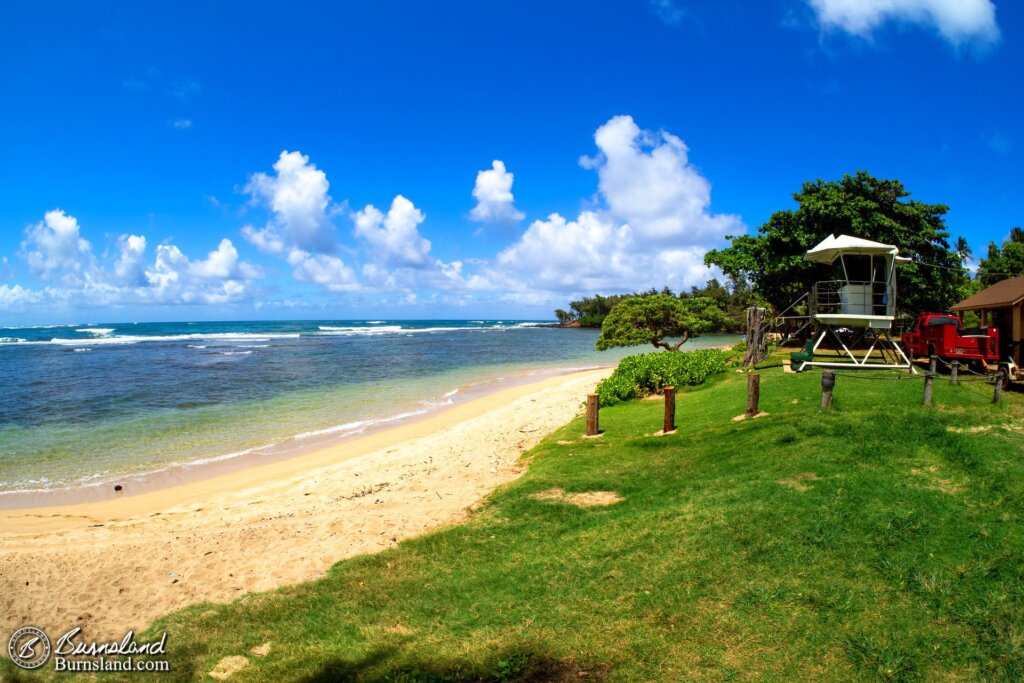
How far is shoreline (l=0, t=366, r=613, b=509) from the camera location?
466 inches

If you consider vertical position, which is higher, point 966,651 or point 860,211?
point 860,211

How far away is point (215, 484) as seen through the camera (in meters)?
12.7

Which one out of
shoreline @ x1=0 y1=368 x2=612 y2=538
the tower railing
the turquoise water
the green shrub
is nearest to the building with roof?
the tower railing

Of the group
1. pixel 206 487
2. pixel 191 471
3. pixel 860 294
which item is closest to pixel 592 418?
pixel 206 487

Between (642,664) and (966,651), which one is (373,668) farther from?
(966,651)

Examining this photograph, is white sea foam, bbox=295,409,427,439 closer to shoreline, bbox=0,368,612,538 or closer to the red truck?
shoreline, bbox=0,368,612,538

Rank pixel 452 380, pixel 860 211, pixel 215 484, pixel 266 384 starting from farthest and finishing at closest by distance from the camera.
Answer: pixel 452 380, pixel 266 384, pixel 860 211, pixel 215 484

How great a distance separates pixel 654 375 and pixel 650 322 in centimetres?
892

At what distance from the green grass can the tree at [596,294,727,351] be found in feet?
56.8

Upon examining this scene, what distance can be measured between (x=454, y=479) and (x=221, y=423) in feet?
38.7

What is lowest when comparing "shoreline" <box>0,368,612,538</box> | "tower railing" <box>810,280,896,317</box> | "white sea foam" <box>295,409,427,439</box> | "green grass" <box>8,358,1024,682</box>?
"shoreline" <box>0,368,612,538</box>

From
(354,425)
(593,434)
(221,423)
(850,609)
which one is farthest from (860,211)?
(221,423)

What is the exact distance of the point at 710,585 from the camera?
5.58 meters

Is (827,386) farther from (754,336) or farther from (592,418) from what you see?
(754,336)
